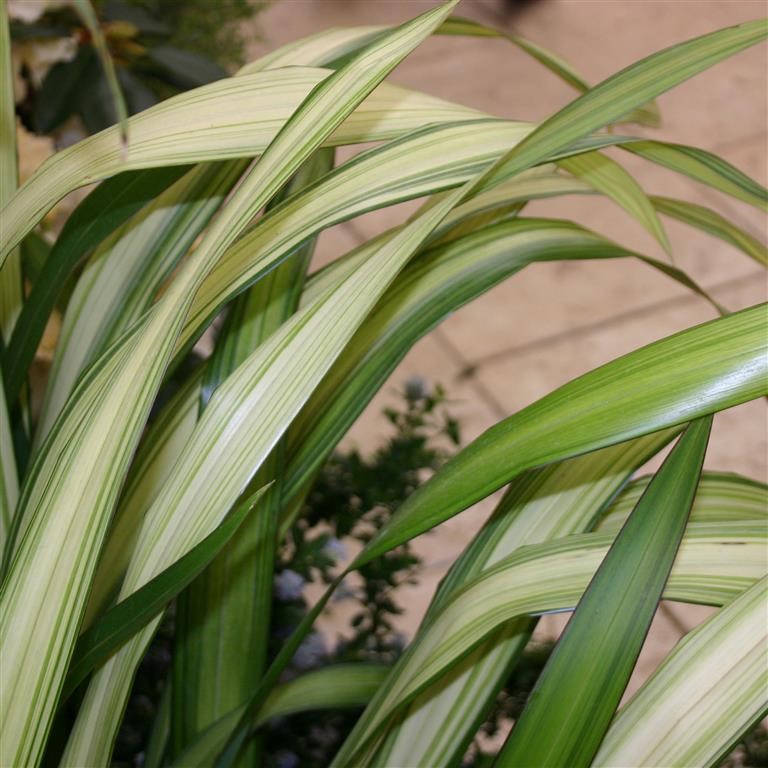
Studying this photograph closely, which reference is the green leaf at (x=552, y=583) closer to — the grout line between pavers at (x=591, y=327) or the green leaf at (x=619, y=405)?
the green leaf at (x=619, y=405)

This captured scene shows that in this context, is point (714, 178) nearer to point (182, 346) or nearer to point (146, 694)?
point (182, 346)

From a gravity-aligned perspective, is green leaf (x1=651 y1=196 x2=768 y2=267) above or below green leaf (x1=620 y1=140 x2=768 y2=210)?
above

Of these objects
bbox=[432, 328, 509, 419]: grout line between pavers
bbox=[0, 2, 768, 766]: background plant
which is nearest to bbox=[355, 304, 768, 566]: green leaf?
bbox=[0, 2, 768, 766]: background plant

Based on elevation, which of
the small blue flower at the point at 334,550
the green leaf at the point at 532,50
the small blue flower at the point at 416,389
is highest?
the small blue flower at the point at 416,389

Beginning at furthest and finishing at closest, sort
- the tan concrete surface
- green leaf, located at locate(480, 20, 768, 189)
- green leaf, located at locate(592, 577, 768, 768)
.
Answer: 1. the tan concrete surface
2. green leaf, located at locate(480, 20, 768, 189)
3. green leaf, located at locate(592, 577, 768, 768)

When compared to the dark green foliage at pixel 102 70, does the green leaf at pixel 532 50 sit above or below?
below

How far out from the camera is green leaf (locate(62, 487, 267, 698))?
384mm

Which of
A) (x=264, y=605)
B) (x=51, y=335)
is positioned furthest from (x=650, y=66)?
(x=51, y=335)

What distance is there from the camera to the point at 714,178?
55 centimetres

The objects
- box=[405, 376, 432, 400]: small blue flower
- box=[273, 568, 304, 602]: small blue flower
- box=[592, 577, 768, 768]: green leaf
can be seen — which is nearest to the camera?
box=[592, 577, 768, 768]: green leaf

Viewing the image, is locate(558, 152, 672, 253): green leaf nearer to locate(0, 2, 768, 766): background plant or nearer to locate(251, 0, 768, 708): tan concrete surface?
locate(0, 2, 768, 766): background plant

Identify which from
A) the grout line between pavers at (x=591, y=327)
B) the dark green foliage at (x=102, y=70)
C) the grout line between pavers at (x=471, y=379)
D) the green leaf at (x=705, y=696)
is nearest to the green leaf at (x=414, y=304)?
the green leaf at (x=705, y=696)

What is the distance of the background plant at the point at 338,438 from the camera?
1.24 ft

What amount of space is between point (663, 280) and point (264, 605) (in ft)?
5.80
